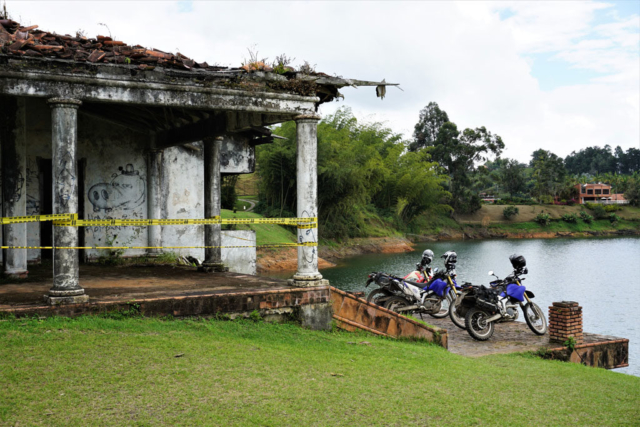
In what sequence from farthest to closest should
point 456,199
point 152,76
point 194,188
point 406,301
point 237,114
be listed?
1. point 456,199
2. point 194,188
3. point 406,301
4. point 237,114
5. point 152,76

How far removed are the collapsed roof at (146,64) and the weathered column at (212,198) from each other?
3.07 metres

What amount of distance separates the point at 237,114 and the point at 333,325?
3.85m

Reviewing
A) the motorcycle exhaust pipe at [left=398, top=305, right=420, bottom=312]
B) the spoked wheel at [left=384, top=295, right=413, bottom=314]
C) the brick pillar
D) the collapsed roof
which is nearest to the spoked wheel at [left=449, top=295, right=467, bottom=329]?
the motorcycle exhaust pipe at [left=398, top=305, right=420, bottom=312]

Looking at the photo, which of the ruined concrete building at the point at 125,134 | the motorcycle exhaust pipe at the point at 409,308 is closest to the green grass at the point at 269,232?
the ruined concrete building at the point at 125,134

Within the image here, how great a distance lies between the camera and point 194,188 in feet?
43.0

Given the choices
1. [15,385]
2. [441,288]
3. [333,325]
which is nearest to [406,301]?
[441,288]

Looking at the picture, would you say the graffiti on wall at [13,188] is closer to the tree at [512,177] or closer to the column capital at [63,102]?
the column capital at [63,102]

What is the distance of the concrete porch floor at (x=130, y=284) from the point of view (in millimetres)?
7363

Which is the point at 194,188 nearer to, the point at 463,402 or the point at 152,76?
the point at 152,76

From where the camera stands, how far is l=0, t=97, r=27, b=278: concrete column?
30.0 feet

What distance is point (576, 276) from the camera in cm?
2403

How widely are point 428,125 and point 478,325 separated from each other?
60926 mm

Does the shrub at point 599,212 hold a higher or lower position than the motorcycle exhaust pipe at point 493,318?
higher

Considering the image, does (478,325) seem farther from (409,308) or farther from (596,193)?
(596,193)
